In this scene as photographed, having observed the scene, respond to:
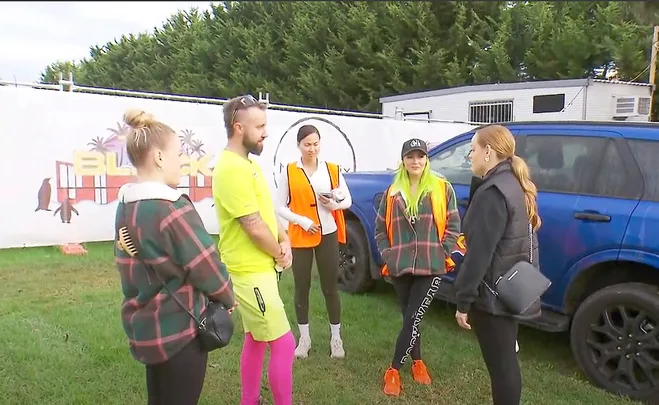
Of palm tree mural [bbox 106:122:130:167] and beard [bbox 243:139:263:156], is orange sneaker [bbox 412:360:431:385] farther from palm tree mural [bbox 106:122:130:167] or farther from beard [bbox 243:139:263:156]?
palm tree mural [bbox 106:122:130:167]

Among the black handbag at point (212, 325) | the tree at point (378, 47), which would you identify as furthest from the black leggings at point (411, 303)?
the tree at point (378, 47)

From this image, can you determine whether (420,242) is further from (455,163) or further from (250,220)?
(455,163)

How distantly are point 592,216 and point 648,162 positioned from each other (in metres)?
0.53

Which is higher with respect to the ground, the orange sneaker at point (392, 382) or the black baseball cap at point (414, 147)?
the black baseball cap at point (414, 147)

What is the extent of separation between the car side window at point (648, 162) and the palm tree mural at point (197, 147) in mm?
6260

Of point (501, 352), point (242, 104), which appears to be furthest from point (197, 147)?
point (501, 352)

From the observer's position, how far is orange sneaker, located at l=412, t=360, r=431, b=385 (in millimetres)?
4133

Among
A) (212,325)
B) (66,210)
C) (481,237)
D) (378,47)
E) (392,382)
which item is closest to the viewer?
(212,325)

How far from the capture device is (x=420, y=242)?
3867 millimetres

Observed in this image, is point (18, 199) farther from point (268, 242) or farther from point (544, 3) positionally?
point (544, 3)

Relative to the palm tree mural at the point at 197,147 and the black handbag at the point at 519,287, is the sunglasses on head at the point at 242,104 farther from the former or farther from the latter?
the palm tree mural at the point at 197,147

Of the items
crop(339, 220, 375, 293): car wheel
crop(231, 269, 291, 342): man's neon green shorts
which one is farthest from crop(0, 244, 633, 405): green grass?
crop(231, 269, 291, 342): man's neon green shorts

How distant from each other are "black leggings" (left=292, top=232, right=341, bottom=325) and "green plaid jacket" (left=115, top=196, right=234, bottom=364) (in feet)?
6.66

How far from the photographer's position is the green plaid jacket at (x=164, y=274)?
2.17m
